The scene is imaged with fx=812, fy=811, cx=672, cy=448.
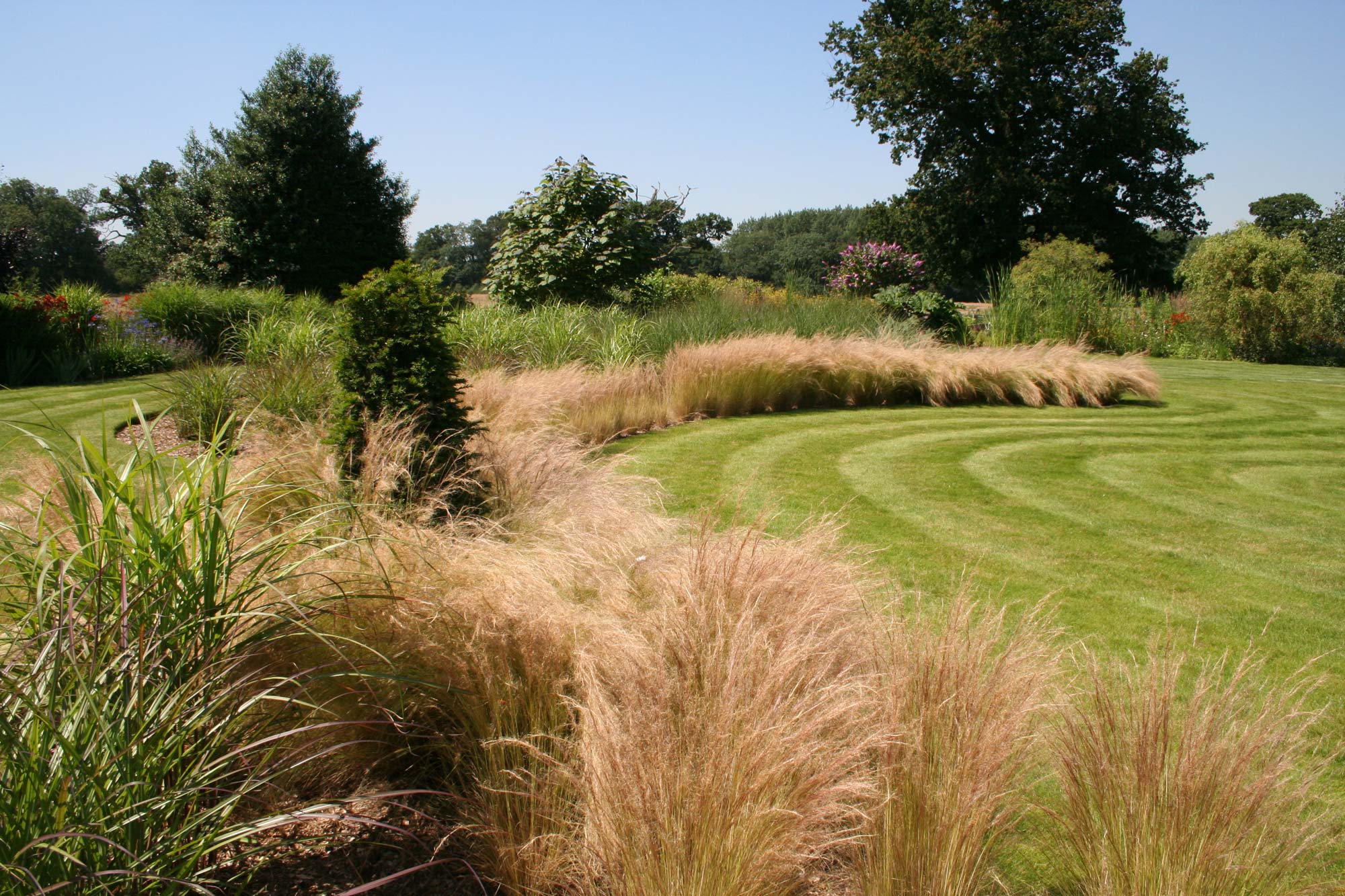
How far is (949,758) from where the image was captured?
192 centimetres

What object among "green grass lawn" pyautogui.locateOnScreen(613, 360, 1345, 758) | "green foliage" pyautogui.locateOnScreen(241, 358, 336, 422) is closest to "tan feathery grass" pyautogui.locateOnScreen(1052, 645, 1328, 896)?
"green grass lawn" pyautogui.locateOnScreen(613, 360, 1345, 758)

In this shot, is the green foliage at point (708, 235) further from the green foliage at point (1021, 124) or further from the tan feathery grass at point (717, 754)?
the tan feathery grass at point (717, 754)

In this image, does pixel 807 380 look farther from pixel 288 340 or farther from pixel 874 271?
pixel 874 271

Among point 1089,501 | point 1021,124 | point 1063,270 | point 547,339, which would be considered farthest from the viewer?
point 1021,124

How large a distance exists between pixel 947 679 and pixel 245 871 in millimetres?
1702

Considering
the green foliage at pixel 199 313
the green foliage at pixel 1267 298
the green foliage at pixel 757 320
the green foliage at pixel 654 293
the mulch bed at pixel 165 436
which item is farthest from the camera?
the green foliage at pixel 1267 298

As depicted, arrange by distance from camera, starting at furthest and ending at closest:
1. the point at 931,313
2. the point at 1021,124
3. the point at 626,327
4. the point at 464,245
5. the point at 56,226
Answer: the point at 464,245
the point at 56,226
the point at 1021,124
the point at 931,313
the point at 626,327

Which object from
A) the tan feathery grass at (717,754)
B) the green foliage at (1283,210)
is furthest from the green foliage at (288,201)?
the green foliage at (1283,210)

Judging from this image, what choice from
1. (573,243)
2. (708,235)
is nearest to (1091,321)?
(573,243)

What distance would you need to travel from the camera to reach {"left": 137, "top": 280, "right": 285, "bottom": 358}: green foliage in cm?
1224

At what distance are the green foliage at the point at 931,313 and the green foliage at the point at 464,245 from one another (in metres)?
46.5

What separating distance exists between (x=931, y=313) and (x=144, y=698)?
46.6 feet

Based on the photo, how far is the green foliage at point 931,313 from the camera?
14.4m

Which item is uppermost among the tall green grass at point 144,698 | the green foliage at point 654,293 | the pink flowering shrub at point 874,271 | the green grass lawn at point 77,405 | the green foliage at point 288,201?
the green foliage at point 288,201
